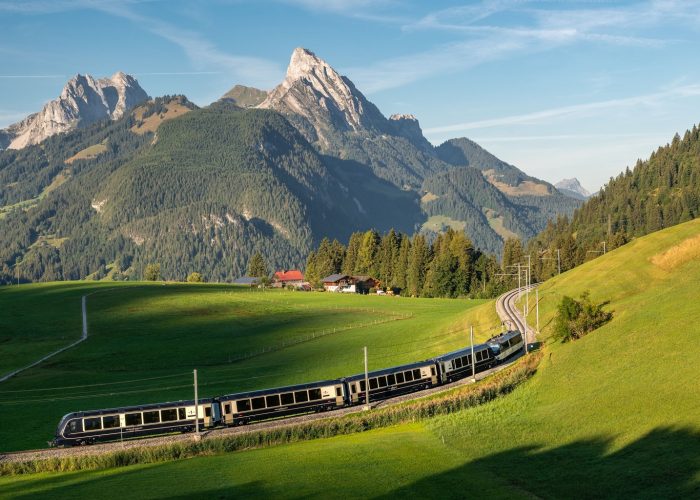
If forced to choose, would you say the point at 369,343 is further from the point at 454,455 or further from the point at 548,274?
the point at 548,274

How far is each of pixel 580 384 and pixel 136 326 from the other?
99.9 metres

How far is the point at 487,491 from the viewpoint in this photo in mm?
38844

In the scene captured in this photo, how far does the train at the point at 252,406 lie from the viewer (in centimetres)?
6066

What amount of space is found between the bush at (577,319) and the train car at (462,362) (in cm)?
852

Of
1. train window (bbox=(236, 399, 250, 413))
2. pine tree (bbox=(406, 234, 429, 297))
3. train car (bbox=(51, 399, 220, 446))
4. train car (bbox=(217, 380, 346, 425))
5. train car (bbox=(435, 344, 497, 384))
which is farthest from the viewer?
pine tree (bbox=(406, 234, 429, 297))

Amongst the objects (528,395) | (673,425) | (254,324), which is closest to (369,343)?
(254,324)

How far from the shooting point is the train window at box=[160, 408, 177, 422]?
6191cm

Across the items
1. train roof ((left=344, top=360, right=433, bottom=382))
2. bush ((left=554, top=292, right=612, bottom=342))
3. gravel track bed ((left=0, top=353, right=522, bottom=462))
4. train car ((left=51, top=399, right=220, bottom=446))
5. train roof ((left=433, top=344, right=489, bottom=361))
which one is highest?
bush ((left=554, top=292, right=612, bottom=342))

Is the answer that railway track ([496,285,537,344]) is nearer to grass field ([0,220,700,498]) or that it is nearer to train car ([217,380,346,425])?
grass field ([0,220,700,498])

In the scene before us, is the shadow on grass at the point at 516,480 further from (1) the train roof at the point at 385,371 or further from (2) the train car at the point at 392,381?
(1) the train roof at the point at 385,371

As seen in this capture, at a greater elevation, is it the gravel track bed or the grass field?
the grass field

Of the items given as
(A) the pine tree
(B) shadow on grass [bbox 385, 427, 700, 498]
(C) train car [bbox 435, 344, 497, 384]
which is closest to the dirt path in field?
(C) train car [bbox 435, 344, 497, 384]

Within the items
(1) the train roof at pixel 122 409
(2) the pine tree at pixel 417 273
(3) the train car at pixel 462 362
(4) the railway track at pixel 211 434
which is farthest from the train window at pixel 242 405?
(2) the pine tree at pixel 417 273

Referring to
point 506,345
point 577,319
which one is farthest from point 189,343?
point 577,319
